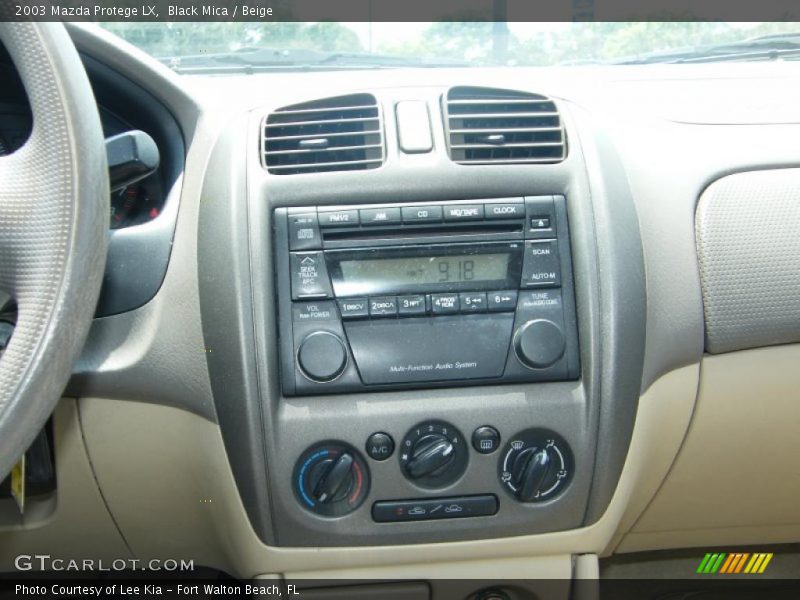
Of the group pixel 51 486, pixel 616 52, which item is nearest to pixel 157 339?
pixel 51 486

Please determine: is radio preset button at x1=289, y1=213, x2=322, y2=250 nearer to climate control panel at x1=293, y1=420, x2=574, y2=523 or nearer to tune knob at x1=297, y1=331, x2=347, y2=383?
tune knob at x1=297, y1=331, x2=347, y2=383

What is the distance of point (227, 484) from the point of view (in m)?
1.36

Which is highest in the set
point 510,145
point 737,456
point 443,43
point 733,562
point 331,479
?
point 443,43

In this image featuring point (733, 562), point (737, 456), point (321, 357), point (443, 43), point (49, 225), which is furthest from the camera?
point (733, 562)

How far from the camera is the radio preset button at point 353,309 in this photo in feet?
4.31

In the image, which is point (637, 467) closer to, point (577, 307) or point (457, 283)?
point (577, 307)

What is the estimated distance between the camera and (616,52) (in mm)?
1771

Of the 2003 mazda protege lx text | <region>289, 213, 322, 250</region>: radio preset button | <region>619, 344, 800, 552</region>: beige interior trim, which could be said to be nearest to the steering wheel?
the 2003 mazda protege lx text

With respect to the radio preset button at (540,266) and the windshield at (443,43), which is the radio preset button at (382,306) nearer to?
the radio preset button at (540,266)

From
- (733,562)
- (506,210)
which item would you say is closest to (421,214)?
(506,210)

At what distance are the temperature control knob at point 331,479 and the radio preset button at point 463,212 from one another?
379mm

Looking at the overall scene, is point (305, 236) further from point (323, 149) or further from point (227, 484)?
point (227, 484)


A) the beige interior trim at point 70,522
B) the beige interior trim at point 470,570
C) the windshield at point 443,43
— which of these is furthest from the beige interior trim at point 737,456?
the beige interior trim at point 70,522

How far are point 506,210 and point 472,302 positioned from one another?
0.15 meters
